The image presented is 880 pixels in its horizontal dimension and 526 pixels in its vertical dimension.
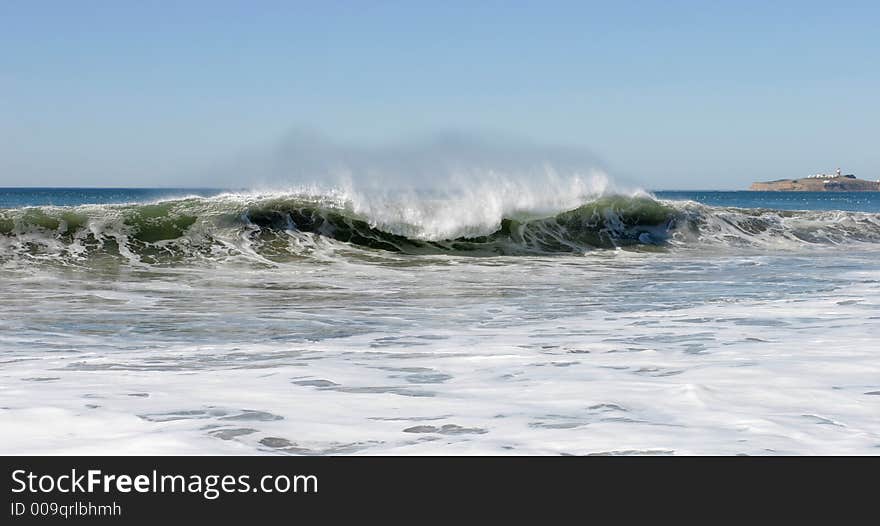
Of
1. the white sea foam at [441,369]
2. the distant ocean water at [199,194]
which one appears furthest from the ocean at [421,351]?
the distant ocean water at [199,194]

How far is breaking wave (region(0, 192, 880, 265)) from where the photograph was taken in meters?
15.9

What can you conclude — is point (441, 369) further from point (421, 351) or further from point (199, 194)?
point (199, 194)

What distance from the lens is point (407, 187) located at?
71.4 ft

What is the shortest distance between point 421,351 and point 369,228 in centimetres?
1278

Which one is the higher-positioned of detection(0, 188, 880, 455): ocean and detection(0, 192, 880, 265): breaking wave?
detection(0, 192, 880, 265): breaking wave

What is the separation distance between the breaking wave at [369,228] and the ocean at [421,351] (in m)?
0.18

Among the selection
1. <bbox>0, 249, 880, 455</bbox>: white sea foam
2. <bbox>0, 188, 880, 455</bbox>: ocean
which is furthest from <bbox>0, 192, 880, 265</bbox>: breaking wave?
<bbox>0, 249, 880, 455</bbox>: white sea foam

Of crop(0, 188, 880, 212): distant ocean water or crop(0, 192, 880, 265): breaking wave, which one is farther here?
crop(0, 188, 880, 212): distant ocean water

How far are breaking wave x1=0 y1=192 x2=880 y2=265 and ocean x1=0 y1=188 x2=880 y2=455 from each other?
178 millimetres

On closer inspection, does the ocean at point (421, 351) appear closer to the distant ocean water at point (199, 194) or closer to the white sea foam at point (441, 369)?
the white sea foam at point (441, 369)

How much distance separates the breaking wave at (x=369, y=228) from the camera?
15.9 meters

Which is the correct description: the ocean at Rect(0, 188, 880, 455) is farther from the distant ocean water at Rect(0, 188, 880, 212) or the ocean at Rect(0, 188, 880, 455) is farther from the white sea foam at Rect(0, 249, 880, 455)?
the distant ocean water at Rect(0, 188, 880, 212)

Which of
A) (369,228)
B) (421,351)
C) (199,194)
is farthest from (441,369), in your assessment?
(199,194)
